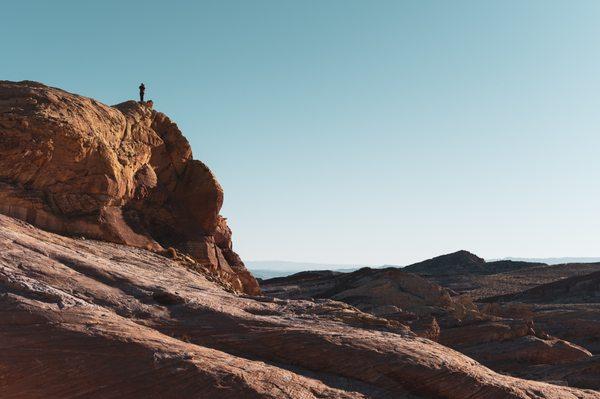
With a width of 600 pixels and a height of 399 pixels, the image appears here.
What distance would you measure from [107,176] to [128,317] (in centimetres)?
1027

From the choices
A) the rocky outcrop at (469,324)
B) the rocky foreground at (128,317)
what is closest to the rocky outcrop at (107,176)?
the rocky foreground at (128,317)

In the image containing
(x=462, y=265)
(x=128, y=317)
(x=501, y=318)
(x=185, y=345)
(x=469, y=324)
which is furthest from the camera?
(x=462, y=265)

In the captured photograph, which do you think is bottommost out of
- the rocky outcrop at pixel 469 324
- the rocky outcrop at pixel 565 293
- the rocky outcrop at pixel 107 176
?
the rocky outcrop at pixel 469 324

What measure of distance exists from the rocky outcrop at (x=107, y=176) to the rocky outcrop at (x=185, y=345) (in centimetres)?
327

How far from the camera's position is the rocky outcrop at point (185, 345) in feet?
31.1

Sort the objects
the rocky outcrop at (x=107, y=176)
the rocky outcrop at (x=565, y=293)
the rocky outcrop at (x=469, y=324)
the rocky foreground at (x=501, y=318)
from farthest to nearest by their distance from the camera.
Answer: the rocky outcrop at (x=565, y=293)
the rocky outcrop at (x=469, y=324)
the rocky foreground at (x=501, y=318)
the rocky outcrop at (x=107, y=176)

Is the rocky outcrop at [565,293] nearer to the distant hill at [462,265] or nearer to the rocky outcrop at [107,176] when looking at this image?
the rocky outcrop at [107,176]

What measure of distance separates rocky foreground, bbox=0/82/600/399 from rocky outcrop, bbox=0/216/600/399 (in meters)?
0.03

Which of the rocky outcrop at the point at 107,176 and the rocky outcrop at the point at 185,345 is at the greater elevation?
the rocky outcrop at the point at 107,176

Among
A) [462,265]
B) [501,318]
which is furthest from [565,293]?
[462,265]

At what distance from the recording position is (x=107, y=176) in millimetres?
20703

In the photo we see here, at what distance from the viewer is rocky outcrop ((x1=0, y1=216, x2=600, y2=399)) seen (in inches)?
374

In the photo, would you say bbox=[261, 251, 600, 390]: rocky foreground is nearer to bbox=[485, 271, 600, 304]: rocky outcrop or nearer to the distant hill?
bbox=[485, 271, 600, 304]: rocky outcrop

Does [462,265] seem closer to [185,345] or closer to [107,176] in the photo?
[107,176]
